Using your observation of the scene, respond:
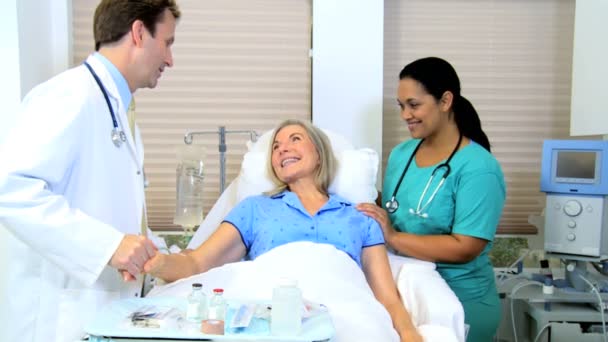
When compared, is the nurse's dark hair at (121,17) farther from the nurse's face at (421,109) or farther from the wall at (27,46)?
the nurse's face at (421,109)

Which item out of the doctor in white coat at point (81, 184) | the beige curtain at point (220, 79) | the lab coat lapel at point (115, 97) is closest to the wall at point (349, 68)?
the beige curtain at point (220, 79)

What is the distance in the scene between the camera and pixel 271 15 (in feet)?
8.14

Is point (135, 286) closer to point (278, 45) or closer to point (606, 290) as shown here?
point (278, 45)

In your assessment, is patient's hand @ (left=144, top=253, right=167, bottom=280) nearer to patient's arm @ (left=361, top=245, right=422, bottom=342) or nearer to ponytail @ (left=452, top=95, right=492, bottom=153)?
patient's arm @ (left=361, top=245, right=422, bottom=342)

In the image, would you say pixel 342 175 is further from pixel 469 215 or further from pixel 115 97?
pixel 115 97

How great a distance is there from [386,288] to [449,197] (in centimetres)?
42

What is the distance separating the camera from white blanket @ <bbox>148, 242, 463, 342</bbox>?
1258mm

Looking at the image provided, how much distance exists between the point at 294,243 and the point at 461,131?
78 cm

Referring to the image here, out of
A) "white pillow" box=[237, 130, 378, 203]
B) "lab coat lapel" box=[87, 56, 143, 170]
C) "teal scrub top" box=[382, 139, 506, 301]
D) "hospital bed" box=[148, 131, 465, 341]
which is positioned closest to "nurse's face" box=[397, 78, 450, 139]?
"teal scrub top" box=[382, 139, 506, 301]

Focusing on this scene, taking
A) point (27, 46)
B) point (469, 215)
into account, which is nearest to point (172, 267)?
point (469, 215)

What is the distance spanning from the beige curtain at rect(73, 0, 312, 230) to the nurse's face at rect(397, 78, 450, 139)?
752mm

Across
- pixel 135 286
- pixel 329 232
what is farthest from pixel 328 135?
pixel 135 286

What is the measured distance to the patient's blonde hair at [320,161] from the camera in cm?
190

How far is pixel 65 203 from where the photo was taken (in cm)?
108
